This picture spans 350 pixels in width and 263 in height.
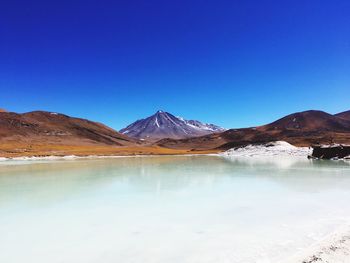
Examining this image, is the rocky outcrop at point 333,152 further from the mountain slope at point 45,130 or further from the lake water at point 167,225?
the mountain slope at point 45,130

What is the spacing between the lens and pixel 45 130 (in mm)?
116938

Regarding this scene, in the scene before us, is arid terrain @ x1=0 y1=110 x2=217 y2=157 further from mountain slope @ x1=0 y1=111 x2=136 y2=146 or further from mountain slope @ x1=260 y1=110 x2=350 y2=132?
mountain slope @ x1=260 y1=110 x2=350 y2=132

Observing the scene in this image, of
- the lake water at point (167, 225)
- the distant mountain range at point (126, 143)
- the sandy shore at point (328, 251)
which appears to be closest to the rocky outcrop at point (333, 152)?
the lake water at point (167, 225)

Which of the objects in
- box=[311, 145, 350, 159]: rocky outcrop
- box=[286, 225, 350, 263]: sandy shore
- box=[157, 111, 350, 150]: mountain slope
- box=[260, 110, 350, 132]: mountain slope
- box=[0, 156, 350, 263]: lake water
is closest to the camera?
box=[286, 225, 350, 263]: sandy shore

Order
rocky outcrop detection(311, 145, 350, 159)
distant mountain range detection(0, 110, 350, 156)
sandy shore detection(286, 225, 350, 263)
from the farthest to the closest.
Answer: distant mountain range detection(0, 110, 350, 156), rocky outcrop detection(311, 145, 350, 159), sandy shore detection(286, 225, 350, 263)

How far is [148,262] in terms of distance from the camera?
16.3 feet

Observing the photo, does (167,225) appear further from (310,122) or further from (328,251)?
(310,122)

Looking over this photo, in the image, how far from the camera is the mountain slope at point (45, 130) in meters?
103

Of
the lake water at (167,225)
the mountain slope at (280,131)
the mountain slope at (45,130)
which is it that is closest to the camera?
the lake water at (167,225)

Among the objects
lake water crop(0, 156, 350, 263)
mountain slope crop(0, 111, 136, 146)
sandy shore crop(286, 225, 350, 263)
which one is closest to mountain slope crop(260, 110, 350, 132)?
mountain slope crop(0, 111, 136, 146)

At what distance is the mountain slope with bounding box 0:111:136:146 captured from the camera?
337 feet

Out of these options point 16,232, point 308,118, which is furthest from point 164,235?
point 308,118

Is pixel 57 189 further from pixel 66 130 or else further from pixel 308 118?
pixel 308 118

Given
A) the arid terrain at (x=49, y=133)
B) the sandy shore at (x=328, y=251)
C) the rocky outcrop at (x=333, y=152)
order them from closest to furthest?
the sandy shore at (x=328, y=251), the rocky outcrop at (x=333, y=152), the arid terrain at (x=49, y=133)
